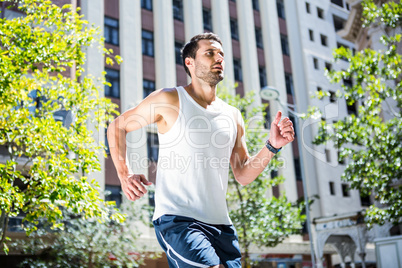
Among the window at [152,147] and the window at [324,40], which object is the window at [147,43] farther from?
the window at [324,40]

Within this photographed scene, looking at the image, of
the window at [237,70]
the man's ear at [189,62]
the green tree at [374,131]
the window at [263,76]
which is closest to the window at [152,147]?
the window at [237,70]

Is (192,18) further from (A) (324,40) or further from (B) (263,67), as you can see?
(A) (324,40)

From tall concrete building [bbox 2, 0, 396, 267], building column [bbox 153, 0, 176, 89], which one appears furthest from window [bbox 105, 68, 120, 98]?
building column [bbox 153, 0, 176, 89]

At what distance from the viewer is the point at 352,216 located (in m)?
26.1

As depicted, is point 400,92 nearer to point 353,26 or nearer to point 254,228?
point 254,228

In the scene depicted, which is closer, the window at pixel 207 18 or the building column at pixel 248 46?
the window at pixel 207 18

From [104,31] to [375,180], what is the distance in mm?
16057

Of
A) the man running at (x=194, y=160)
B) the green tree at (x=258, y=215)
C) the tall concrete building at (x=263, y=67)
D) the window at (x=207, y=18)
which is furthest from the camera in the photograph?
the window at (x=207, y=18)

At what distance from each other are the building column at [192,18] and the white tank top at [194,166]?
26.1m

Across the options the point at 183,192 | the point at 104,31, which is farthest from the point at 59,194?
the point at 104,31

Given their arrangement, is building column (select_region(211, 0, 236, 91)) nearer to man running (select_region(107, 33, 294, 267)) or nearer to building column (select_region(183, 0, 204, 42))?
building column (select_region(183, 0, 204, 42))

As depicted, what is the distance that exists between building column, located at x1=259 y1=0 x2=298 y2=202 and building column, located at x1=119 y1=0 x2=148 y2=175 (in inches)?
392

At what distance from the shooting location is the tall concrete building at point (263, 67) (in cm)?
2400

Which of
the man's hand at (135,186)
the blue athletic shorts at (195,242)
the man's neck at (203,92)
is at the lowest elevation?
the blue athletic shorts at (195,242)
